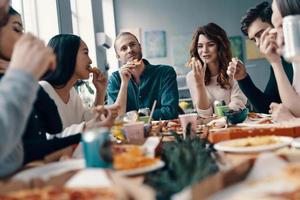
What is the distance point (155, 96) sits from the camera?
2783mm

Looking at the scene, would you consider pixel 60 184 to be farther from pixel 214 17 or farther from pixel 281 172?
pixel 214 17

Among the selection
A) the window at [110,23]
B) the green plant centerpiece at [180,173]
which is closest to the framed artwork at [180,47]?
the window at [110,23]

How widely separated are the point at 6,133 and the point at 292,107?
1.31 meters

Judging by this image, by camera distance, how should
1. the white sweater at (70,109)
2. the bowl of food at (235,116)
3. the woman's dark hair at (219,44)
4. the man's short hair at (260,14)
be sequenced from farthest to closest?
the woman's dark hair at (219,44), the man's short hair at (260,14), the white sweater at (70,109), the bowl of food at (235,116)

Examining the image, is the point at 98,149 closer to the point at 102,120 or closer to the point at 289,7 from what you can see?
the point at 102,120

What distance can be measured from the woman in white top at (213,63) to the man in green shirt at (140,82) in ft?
0.56

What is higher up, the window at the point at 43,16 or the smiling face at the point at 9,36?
the window at the point at 43,16

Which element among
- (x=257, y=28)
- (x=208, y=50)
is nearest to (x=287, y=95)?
(x=257, y=28)

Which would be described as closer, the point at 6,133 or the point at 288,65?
the point at 6,133

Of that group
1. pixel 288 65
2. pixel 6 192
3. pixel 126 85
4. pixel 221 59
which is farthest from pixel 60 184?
pixel 221 59

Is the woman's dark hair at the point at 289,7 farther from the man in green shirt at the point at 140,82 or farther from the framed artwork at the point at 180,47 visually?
the framed artwork at the point at 180,47

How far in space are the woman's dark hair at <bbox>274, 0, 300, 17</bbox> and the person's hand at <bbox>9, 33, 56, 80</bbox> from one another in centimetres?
107

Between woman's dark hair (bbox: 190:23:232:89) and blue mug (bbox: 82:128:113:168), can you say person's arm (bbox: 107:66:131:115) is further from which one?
blue mug (bbox: 82:128:113:168)

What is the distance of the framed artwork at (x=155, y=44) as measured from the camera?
6.17m
